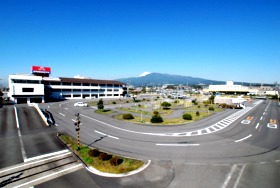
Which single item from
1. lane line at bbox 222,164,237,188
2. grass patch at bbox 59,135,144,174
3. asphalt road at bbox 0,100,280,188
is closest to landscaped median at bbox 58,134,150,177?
grass patch at bbox 59,135,144,174

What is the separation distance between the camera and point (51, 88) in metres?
81.6

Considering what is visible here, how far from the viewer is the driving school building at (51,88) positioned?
212 feet

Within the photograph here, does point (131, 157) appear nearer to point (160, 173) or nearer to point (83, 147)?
point (160, 173)

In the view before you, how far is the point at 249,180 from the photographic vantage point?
557 inches

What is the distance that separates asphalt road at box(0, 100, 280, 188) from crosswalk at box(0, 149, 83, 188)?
1.24m

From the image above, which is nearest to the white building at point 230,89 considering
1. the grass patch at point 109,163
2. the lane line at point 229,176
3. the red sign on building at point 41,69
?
the red sign on building at point 41,69

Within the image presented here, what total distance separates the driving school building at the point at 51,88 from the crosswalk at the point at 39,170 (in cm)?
5797

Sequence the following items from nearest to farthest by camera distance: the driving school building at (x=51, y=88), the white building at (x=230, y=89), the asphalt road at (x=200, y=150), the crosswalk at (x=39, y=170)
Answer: the crosswalk at (x=39, y=170), the asphalt road at (x=200, y=150), the driving school building at (x=51, y=88), the white building at (x=230, y=89)

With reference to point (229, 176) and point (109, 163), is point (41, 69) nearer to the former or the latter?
point (109, 163)

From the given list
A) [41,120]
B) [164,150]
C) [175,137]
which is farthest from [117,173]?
[41,120]

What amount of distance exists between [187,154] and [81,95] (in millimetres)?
83181

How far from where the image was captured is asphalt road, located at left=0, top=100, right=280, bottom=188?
14133 millimetres

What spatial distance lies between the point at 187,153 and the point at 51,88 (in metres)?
79.3

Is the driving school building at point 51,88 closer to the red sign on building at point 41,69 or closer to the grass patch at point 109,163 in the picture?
the red sign on building at point 41,69
